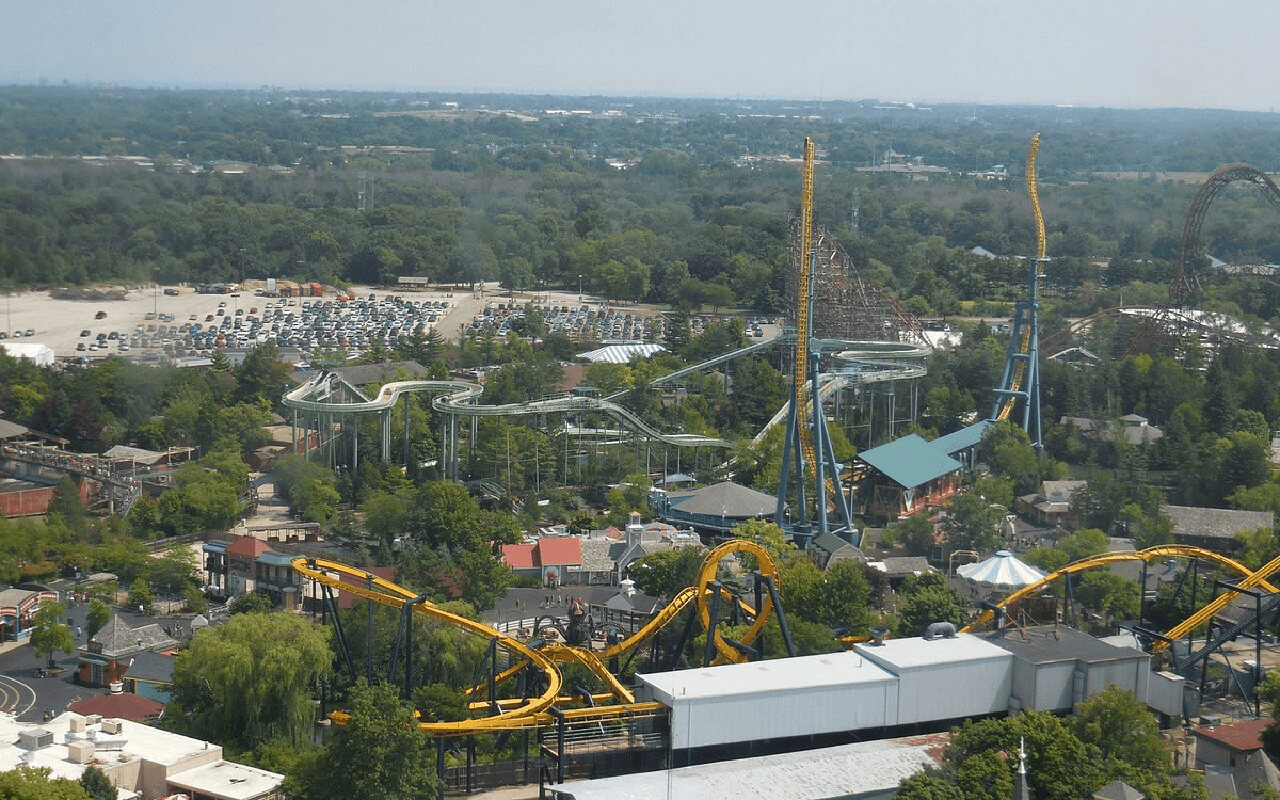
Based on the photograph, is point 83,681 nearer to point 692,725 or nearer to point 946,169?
point 692,725

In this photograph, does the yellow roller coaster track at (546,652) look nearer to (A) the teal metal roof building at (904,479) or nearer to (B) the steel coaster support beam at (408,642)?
(B) the steel coaster support beam at (408,642)

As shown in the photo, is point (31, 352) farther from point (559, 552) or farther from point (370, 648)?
point (370, 648)

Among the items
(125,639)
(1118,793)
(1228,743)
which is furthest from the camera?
(125,639)

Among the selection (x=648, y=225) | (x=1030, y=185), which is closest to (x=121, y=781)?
(x=1030, y=185)

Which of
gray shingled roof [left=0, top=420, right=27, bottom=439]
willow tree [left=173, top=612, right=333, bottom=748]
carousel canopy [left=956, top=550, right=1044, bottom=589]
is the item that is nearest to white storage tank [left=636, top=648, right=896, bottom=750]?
willow tree [left=173, top=612, right=333, bottom=748]

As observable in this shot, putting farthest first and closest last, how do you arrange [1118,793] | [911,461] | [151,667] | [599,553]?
→ [911,461] < [599,553] < [151,667] < [1118,793]

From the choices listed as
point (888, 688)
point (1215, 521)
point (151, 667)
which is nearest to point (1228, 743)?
point (888, 688)

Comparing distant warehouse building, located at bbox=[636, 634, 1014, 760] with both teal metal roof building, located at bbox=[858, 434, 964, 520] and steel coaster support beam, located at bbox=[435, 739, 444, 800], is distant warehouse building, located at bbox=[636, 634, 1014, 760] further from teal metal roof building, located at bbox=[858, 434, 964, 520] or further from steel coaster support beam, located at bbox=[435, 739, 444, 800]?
teal metal roof building, located at bbox=[858, 434, 964, 520]
